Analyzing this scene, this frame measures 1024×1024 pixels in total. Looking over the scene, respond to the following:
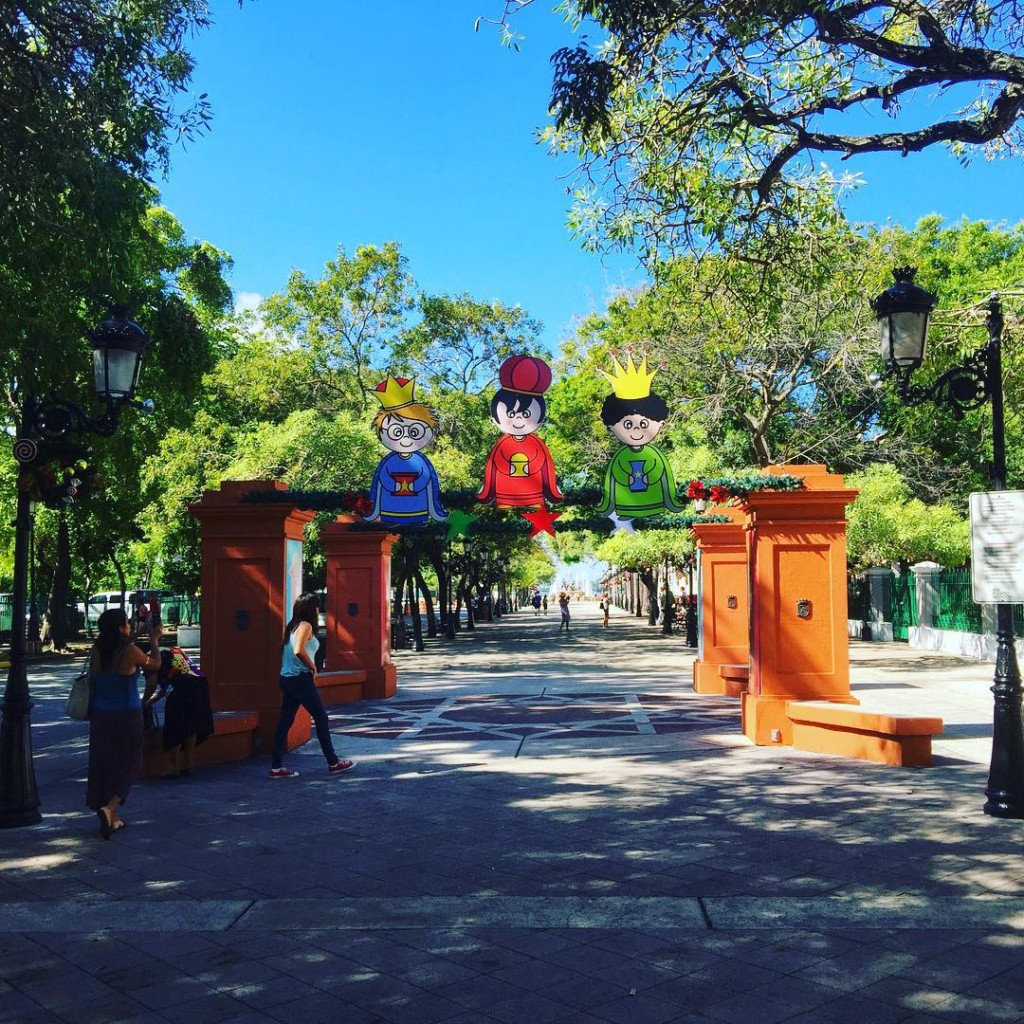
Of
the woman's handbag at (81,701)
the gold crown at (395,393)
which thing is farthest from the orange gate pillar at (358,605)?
the woman's handbag at (81,701)

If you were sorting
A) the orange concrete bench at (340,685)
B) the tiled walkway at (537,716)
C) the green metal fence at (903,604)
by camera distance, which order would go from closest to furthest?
the tiled walkway at (537,716)
the orange concrete bench at (340,685)
the green metal fence at (903,604)

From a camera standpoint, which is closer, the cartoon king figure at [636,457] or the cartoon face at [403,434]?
Answer: the cartoon king figure at [636,457]

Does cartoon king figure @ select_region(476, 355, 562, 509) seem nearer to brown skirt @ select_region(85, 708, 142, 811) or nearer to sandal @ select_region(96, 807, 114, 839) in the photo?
brown skirt @ select_region(85, 708, 142, 811)

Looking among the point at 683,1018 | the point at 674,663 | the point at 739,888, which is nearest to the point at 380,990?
the point at 683,1018

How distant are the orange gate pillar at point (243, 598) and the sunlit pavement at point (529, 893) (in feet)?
4.28

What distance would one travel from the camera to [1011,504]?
7434 millimetres

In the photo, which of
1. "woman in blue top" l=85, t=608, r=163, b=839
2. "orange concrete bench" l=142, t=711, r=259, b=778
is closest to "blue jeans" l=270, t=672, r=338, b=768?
"orange concrete bench" l=142, t=711, r=259, b=778

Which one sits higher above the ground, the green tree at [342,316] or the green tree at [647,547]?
the green tree at [342,316]

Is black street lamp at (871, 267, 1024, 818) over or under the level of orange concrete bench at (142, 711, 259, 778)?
over

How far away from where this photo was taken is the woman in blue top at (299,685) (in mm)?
9391

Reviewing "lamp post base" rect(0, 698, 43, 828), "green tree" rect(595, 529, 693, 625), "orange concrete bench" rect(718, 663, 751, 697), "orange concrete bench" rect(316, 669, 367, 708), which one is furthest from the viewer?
"green tree" rect(595, 529, 693, 625)

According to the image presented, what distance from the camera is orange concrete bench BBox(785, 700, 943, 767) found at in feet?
30.8

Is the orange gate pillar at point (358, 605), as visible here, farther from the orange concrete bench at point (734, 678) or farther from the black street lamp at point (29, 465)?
the black street lamp at point (29, 465)

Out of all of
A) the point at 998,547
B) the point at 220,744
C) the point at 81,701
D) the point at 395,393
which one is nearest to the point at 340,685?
the point at 220,744
